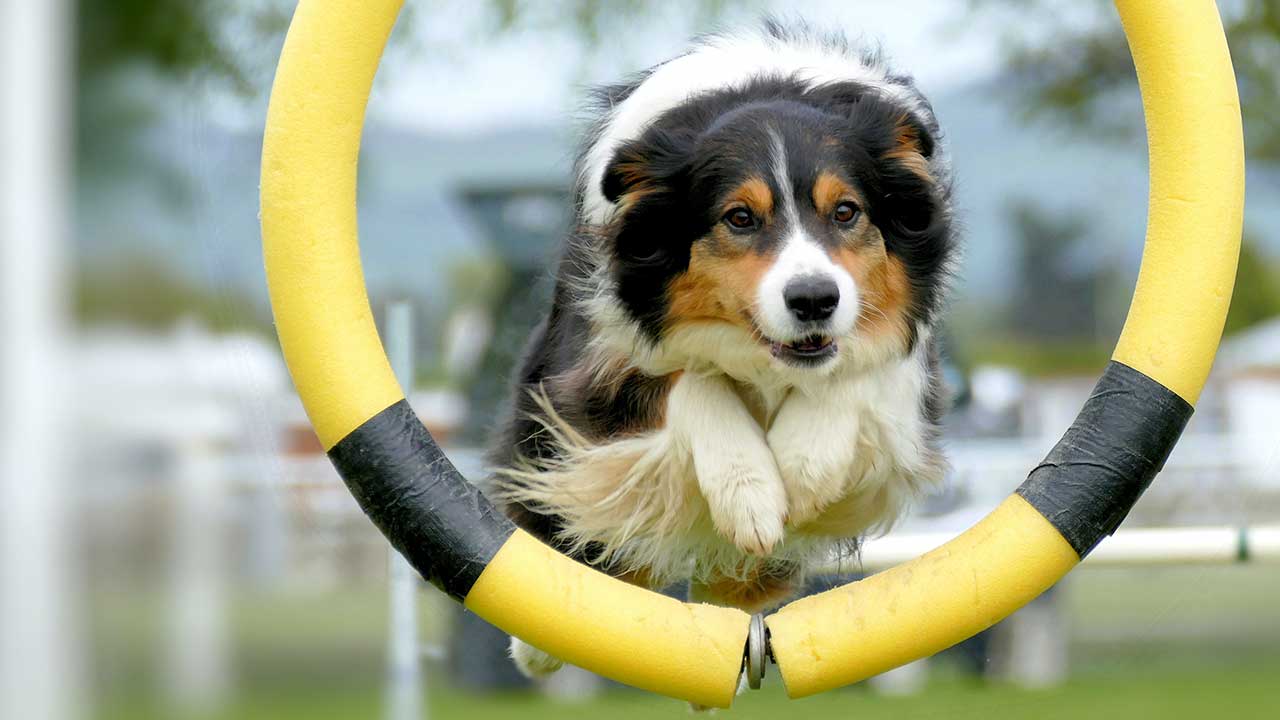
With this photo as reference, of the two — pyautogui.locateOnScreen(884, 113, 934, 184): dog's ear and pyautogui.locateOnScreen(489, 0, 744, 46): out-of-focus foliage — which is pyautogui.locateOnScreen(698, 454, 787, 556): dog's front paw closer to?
pyautogui.locateOnScreen(884, 113, 934, 184): dog's ear

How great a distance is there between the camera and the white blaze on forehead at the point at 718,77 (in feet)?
7.98

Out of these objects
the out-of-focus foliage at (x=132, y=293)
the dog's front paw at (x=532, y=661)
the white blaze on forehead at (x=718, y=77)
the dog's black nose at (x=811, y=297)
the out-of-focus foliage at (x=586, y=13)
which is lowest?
the dog's front paw at (x=532, y=661)

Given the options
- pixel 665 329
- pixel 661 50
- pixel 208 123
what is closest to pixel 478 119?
pixel 661 50

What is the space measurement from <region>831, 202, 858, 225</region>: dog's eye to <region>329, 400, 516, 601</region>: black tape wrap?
0.69m

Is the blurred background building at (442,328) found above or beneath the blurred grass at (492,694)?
above

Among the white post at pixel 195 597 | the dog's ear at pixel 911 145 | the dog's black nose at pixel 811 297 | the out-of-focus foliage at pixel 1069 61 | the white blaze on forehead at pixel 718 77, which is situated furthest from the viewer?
the white post at pixel 195 597

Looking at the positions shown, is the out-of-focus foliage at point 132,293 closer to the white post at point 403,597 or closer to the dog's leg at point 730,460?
the white post at point 403,597

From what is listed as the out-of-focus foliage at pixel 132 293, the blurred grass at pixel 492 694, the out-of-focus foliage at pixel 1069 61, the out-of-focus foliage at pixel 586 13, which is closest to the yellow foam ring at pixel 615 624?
the blurred grass at pixel 492 694

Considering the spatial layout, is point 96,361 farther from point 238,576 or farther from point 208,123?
point 208,123

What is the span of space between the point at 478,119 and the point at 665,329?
13.5 ft

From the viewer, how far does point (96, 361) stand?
36.1 ft

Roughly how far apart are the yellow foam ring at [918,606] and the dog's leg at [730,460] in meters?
0.14

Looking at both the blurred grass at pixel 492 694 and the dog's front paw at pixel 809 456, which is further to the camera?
the blurred grass at pixel 492 694

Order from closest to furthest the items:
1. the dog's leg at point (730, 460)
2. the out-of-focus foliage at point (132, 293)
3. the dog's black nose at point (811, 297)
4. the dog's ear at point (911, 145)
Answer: the dog's black nose at point (811, 297) → the dog's leg at point (730, 460) → the dog's ear at point (911, 145) → the out-of-focus foliage at point (132, 293)
